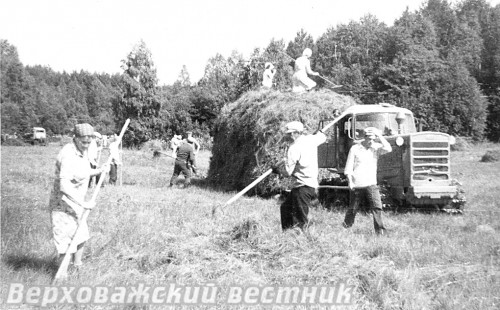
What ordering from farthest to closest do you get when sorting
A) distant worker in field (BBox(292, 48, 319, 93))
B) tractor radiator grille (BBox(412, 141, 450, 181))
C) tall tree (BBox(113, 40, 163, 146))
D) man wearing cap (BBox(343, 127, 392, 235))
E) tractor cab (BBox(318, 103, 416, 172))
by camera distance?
1. tall tree (BBox(113, 40, 163, 146))
2. distant worker in field (BBox(292, 48, 319, 93))
3. tractor cab (BBox(318, 103, 416, 172))
4. tractor radiator grille (BBox(412, 141, 450, 181))
5. man wearing cap (BBox(343, 127, 392, 235))

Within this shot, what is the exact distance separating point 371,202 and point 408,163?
307 centimetres

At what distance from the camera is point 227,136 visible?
15.6 m

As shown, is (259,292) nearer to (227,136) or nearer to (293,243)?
(293,243)

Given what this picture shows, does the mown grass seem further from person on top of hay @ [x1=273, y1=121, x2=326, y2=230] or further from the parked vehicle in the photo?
the parked vehicle

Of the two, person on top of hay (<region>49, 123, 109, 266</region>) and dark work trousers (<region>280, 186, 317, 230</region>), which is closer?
person on top of hay (<region>49, 123, 109, 266</region>)

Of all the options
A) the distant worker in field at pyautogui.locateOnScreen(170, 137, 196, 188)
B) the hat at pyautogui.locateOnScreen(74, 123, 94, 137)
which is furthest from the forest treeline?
the hat at pyautogui.locateOnScreen(74, 123, 94, 137)

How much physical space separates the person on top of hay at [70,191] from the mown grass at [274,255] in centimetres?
47

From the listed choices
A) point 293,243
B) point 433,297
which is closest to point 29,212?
point 293,243

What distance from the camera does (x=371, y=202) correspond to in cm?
805

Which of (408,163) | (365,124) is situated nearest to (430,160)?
(408,163)

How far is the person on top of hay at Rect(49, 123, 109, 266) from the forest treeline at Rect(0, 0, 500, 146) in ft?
96.6

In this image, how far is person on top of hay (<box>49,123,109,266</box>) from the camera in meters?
5.25

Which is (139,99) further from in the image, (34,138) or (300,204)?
(300,204)

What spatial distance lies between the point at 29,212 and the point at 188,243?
409 cm
